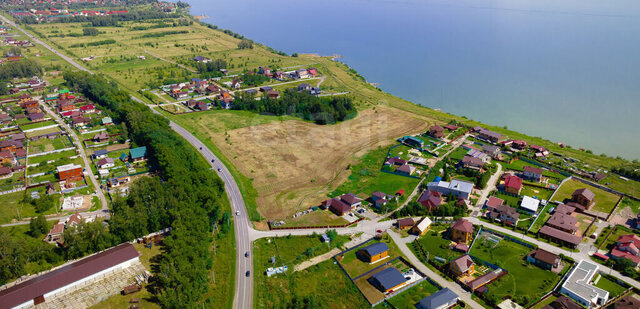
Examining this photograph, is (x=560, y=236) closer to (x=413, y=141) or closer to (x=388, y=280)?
(x=388, y=280)

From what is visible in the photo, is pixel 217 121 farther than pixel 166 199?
Yes

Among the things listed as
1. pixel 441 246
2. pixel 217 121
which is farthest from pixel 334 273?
pixel 217 121

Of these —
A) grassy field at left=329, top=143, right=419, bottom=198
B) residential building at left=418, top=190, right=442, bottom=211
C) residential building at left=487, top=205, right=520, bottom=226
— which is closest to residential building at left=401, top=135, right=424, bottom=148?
grassy field at left=329, top=143, right=419, bottom=198

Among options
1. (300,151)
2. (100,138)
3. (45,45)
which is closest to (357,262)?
(300,151)

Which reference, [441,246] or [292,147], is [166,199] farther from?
[441,246]

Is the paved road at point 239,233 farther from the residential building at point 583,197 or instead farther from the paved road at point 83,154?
the residential building at point 583,197

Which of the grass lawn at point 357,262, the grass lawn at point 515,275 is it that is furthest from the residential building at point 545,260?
the grass lawn at point 357,262
